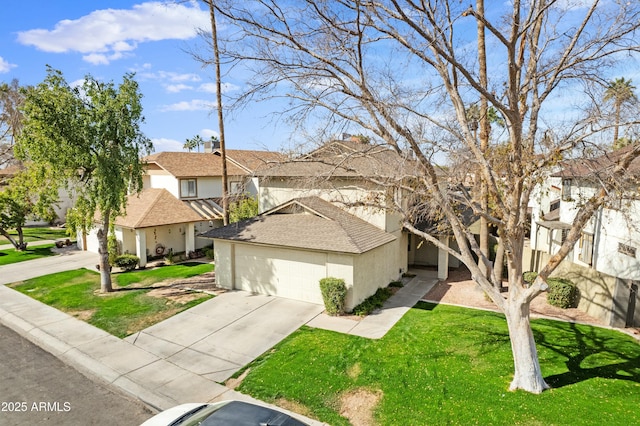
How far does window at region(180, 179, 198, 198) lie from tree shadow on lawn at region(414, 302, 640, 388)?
66.0 ft

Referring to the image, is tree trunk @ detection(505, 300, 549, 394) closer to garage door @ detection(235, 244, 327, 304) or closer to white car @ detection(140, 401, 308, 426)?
white car @ detection(140, 401, 308, 426)

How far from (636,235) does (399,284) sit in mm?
9237

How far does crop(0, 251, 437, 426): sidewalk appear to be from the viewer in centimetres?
927

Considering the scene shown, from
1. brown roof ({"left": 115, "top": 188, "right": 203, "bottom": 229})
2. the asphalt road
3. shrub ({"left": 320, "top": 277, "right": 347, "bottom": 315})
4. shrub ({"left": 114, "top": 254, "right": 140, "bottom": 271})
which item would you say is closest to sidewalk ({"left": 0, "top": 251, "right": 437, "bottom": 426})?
the asphalt road

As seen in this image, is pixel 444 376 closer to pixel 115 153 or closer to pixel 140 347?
pixel 140 347

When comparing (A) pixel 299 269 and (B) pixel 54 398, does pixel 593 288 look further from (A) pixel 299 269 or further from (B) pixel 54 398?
(B) pixel 54 398

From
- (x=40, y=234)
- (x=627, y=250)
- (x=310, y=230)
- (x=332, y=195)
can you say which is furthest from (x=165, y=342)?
(x=40, y=234)

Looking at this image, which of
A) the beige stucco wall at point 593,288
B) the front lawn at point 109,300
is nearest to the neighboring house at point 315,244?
the front lawn at point 109,300

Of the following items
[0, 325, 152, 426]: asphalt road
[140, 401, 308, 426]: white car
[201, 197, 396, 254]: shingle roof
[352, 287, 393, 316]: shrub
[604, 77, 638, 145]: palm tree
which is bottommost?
[0, 325, 152, 426]: asphalt road

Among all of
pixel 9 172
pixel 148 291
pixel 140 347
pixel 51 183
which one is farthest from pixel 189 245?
pixel 9 172

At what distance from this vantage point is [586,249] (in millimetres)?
17312

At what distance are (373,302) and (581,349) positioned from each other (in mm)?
6787

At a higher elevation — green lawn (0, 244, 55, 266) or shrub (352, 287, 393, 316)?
green lawn (0, 244, 55, 266)

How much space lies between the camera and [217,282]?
17.5 m
